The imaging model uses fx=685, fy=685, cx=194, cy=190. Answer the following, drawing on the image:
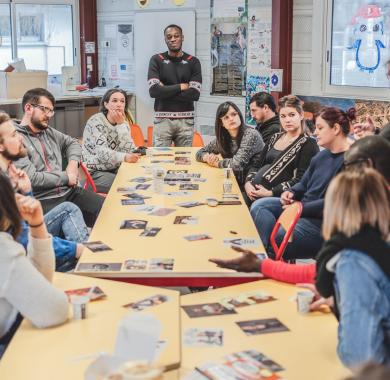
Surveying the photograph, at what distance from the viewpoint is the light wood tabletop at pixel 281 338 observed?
2.26 meters

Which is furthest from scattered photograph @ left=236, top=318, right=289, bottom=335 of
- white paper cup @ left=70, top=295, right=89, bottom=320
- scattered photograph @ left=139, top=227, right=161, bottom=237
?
scattered photograph @ left=139, top=227, right=161, bottom=237

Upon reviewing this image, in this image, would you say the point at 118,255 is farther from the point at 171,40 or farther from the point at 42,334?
the point at 171,40

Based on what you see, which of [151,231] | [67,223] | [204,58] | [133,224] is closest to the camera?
[151,231]

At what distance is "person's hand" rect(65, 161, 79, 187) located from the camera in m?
5.21

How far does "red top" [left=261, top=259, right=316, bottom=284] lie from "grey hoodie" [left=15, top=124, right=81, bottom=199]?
2.42 meters

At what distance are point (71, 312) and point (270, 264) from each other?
2.99 ft

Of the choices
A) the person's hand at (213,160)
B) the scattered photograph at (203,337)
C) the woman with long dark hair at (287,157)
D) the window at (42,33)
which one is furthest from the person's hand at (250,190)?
the window at (42,33)

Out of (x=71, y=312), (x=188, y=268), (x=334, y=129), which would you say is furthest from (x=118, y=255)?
(x=334, y=129)

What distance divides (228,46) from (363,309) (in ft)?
21.8

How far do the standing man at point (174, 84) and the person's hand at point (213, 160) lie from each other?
6.19 feet

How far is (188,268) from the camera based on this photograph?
318 cm

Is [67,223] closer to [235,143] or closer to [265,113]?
[235,143]

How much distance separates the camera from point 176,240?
3.65m

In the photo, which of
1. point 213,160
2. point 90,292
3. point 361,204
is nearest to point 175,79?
point 213,160
